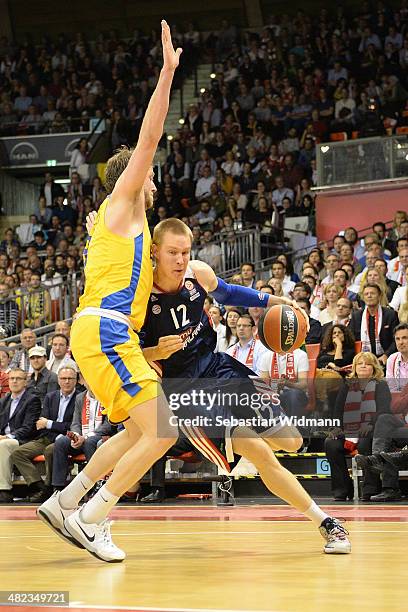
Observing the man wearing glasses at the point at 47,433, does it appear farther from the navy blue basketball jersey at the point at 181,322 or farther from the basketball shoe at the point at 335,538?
the basketball shoe at the point at 335,538

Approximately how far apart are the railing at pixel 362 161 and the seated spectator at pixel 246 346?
16.8ft

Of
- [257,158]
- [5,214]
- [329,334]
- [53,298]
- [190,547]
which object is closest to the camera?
[190,547]

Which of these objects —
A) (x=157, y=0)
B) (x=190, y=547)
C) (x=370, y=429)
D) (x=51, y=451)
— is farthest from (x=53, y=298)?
(x=157, y=0)

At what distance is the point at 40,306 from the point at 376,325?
5.97m

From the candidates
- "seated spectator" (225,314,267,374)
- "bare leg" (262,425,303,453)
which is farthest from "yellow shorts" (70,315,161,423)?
"seated spectator" (225,314,267,374)

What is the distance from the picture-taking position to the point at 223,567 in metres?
4.55

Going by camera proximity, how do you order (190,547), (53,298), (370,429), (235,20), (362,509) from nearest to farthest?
(190,547) → (362,509) → (370,429) → (53,298) → (235,20)

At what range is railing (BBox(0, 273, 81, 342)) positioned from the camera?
1466 centimetres

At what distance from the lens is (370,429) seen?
9.15 metres

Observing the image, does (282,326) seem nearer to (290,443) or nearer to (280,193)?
(290,443)

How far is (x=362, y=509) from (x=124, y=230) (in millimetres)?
4217

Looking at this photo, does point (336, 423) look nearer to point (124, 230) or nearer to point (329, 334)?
point (329, 334)

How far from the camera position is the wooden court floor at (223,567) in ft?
11.5

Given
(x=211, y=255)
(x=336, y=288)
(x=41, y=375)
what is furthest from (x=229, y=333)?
(x=211, y=255)
